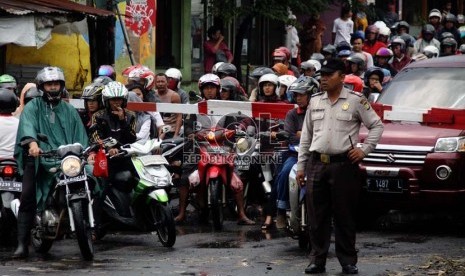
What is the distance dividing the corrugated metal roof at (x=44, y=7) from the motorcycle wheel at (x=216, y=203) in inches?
175

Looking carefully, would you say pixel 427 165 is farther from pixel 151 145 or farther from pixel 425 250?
pixel 151 145

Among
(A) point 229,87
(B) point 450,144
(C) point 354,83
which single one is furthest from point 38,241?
(C) point 354,83

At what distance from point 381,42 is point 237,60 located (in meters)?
2.93

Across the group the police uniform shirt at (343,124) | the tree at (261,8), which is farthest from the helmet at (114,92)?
the tree at (261,8)

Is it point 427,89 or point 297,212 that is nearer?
point 297,212

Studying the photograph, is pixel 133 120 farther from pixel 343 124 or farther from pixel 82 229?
pixel 343 124

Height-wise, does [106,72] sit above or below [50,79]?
above


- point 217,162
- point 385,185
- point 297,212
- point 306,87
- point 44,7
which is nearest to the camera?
point 297,212

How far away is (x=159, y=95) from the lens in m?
18.2

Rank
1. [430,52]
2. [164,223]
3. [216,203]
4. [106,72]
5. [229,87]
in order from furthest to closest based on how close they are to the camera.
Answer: [430,52] < [106,72] < [229,87] < [216,203] < [164,223]

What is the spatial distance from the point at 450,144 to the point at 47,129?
439 cm

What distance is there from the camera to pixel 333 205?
38.4 feet

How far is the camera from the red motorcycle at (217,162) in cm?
1502

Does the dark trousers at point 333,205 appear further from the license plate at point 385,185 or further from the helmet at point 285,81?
the helmet at point 285,81
